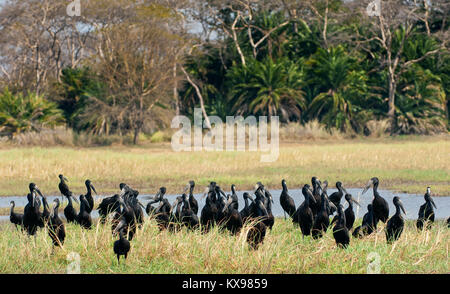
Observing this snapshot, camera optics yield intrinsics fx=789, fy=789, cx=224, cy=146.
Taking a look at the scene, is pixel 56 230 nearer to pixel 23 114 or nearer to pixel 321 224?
pixel 321 224

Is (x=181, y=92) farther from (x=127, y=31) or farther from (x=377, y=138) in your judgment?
(x=377, y=138)

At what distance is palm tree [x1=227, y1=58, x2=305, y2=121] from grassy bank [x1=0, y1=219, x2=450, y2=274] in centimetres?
2332

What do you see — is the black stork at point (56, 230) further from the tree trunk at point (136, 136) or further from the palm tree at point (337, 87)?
the palm tree at point (337, 87)

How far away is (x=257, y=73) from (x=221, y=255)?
24769 mm

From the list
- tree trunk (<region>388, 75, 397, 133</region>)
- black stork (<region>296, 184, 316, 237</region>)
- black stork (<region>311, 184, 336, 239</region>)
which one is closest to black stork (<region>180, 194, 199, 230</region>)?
black stork (<region>296, 184, 316, 237</region>)

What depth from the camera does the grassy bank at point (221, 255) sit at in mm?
8289

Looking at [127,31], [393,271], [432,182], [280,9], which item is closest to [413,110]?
[280,9]

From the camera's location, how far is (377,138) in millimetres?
32125

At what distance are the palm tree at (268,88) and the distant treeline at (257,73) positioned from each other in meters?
0.05

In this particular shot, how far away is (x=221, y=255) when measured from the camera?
27.7 feet

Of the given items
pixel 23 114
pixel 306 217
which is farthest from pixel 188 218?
pixel 23 114

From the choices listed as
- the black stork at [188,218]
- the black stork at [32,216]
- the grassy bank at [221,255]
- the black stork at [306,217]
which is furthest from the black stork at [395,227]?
the black stork at [32,216]

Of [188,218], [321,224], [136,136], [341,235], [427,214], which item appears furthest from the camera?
[136,136]
